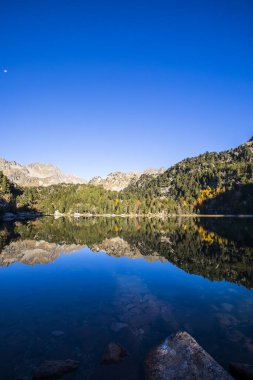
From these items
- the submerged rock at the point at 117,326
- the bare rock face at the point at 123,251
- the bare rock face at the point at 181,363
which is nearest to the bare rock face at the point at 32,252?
the bare rock face at the point at 123,251

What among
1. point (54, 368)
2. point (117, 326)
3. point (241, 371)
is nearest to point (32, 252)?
point (117, 326)

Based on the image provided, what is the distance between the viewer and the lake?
16.5 metres

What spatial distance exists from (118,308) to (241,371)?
11.9 meters

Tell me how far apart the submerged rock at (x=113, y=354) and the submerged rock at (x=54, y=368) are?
1539 mm

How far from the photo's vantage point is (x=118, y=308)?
24203mm

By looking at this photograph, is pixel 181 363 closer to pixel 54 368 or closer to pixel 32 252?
pixel 54 368

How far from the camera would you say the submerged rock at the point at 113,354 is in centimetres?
1568

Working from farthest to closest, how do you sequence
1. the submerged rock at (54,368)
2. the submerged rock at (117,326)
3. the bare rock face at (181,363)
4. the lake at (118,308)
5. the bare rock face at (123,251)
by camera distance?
1. the bare rock face at (123,251)
2. the submerged rock at (117,326)
3. the lake at (118,308)
4. the submerged rock at (54,368)
5. the bare rock face at (181,363)

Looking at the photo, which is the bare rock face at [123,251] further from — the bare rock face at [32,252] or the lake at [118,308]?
the bare rock face at [32,252]

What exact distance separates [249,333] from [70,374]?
40.0ft

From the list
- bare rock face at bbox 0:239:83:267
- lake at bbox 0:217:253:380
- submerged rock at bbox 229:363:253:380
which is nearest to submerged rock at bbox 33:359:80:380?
lake at bbox 0:217:253:380

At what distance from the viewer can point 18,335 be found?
19062 mm

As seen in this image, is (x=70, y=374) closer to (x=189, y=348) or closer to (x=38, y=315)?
(x=189, y=348)

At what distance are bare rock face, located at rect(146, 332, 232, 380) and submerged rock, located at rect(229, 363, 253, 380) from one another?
1.36 m
